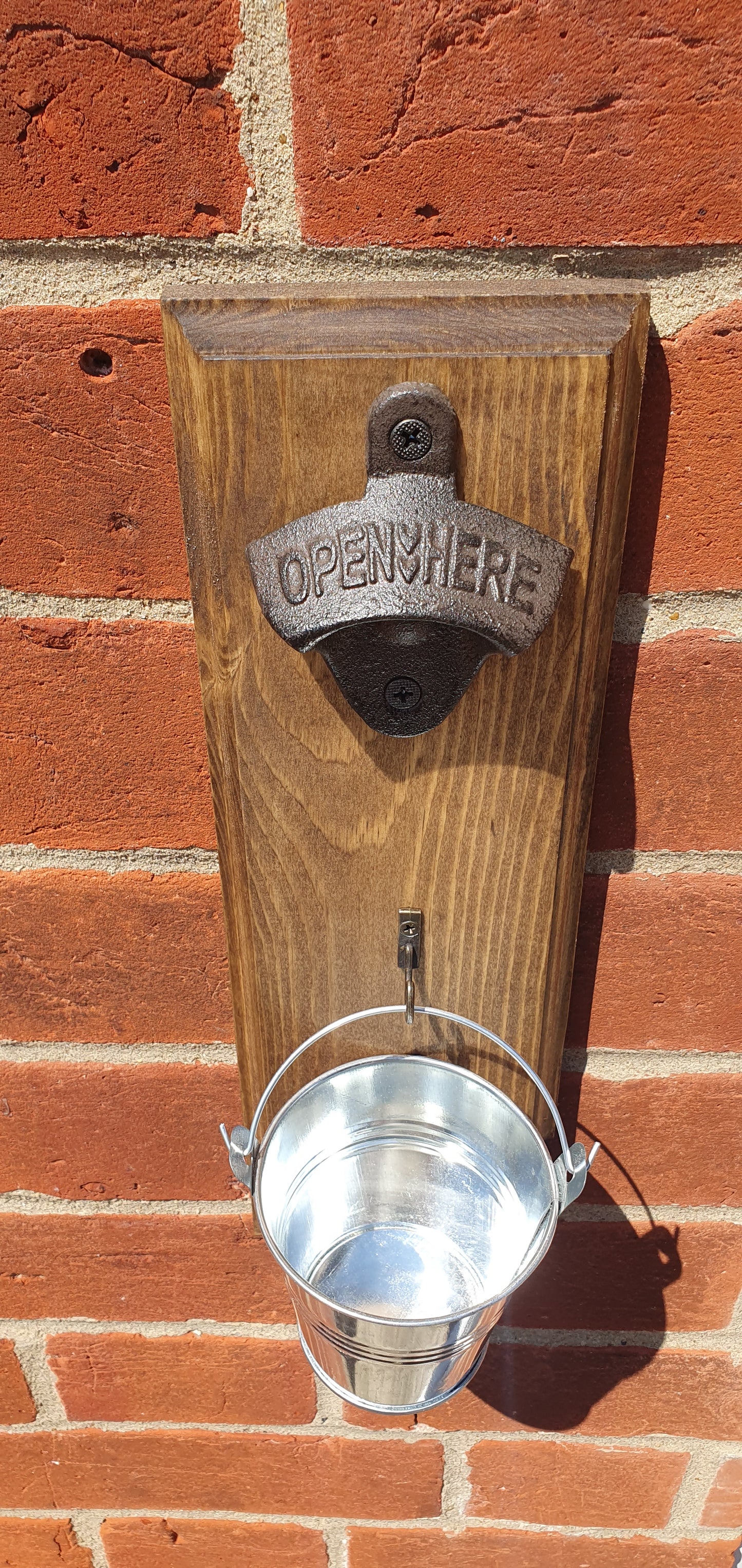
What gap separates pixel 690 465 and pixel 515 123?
0.11 metres

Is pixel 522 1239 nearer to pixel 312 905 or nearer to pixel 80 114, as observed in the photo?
pixel 312 905

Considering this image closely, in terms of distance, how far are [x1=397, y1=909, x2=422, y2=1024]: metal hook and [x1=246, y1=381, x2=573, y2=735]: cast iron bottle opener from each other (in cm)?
10

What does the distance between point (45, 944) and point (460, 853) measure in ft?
0.64

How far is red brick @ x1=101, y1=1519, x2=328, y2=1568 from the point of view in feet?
1.97

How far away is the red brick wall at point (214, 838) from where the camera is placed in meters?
0.28

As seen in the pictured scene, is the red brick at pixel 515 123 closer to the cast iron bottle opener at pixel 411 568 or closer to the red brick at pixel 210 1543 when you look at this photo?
the cast iron bottle opener at pixel 411 568

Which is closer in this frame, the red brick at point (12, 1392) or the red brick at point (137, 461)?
the red brick at point (137, 461)

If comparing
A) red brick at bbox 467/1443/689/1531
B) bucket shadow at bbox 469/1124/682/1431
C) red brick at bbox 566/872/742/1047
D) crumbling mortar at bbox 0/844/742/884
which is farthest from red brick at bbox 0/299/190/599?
red brick at bbox 467/1443/689/1531

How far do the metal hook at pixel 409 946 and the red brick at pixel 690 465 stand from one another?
141 millimetres

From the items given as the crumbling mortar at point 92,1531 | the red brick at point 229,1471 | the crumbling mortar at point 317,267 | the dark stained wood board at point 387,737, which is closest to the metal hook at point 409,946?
the dark stained wood board at point 387,737

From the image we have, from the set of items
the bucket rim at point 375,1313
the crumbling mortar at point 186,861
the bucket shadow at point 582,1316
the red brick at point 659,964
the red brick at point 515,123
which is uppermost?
the red brick at point 515,123

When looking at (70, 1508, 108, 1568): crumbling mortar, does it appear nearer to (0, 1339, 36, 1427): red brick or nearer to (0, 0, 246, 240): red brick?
(0, 1339, 36, 1427): red brick

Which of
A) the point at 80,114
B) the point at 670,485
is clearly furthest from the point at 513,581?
the point at 80,114

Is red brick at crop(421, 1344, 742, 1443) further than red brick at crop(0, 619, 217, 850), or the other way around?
red brick at crop(421, 1344, 742, 1443)
